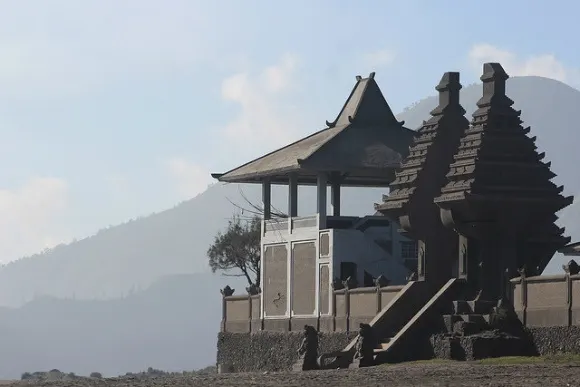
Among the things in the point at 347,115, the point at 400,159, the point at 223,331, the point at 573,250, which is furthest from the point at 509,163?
the point at 223,331

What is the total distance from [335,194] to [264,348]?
6.66 meters

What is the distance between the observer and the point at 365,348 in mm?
47469

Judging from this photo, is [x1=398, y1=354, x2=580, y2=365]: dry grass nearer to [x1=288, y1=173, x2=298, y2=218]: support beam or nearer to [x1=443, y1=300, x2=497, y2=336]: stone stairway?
[x1=443, y1=300, x2=497, y2=336]: stone stairway

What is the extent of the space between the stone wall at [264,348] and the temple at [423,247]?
9 cm

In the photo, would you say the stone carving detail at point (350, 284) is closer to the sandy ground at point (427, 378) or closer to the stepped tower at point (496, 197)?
the stepped tower at point (496, 197)

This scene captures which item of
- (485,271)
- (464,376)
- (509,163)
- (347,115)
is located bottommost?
(464,376)

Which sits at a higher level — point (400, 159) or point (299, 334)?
point (400, 159)

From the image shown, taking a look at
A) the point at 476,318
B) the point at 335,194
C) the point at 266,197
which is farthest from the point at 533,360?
the point at 266,197

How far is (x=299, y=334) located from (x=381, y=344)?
413 inches

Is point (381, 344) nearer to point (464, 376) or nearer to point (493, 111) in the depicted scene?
point (493, 111)

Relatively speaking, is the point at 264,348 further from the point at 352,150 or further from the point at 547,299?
the point at 547,299

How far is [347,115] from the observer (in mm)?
64125

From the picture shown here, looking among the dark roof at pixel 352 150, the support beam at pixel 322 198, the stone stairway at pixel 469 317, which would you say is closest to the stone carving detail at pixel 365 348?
the stone stairway at pixel 469 317

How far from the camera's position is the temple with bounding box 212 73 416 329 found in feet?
197
